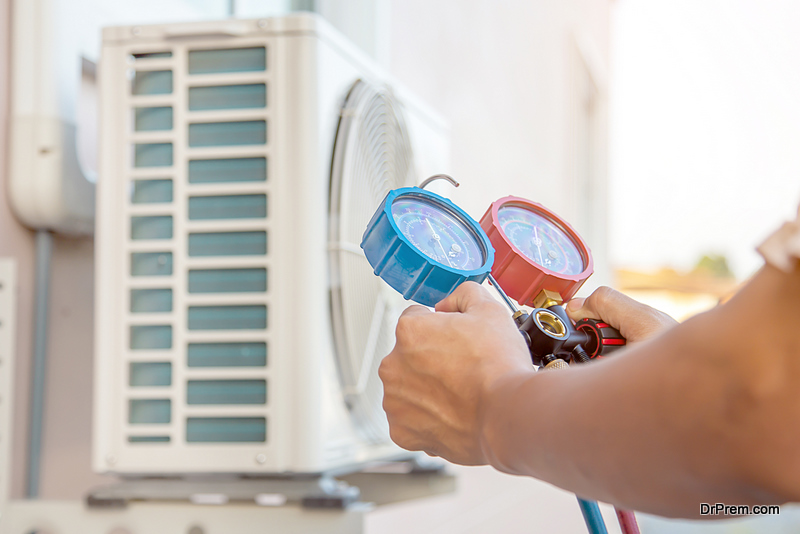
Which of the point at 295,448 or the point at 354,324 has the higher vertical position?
the point at 354,324

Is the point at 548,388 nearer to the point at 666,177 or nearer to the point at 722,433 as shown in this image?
the point at 722,433

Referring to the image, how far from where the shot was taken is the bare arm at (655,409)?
0.83 feet

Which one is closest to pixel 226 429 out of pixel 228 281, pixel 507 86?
pixel 228 281

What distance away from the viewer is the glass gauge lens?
1.80 ft

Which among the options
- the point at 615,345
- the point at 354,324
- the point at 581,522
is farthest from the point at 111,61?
the point at 581,522

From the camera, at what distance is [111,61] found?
806 millimetres

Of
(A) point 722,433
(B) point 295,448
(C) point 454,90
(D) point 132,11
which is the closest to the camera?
(A) point 722,433

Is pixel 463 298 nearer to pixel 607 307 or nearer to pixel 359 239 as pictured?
pixel 607 307

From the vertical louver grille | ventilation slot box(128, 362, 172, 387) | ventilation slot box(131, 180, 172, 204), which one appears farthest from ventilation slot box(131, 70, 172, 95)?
ventilation slot box(128, 362, 172, 387)

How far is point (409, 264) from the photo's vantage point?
44cm

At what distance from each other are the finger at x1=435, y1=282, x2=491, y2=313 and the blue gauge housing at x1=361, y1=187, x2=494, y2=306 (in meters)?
0.01

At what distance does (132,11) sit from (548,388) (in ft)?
3.10

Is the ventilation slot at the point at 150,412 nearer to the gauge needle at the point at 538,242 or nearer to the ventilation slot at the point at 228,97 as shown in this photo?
the ventilation slot at the point at 228,97

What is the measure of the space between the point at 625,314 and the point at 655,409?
25cm
